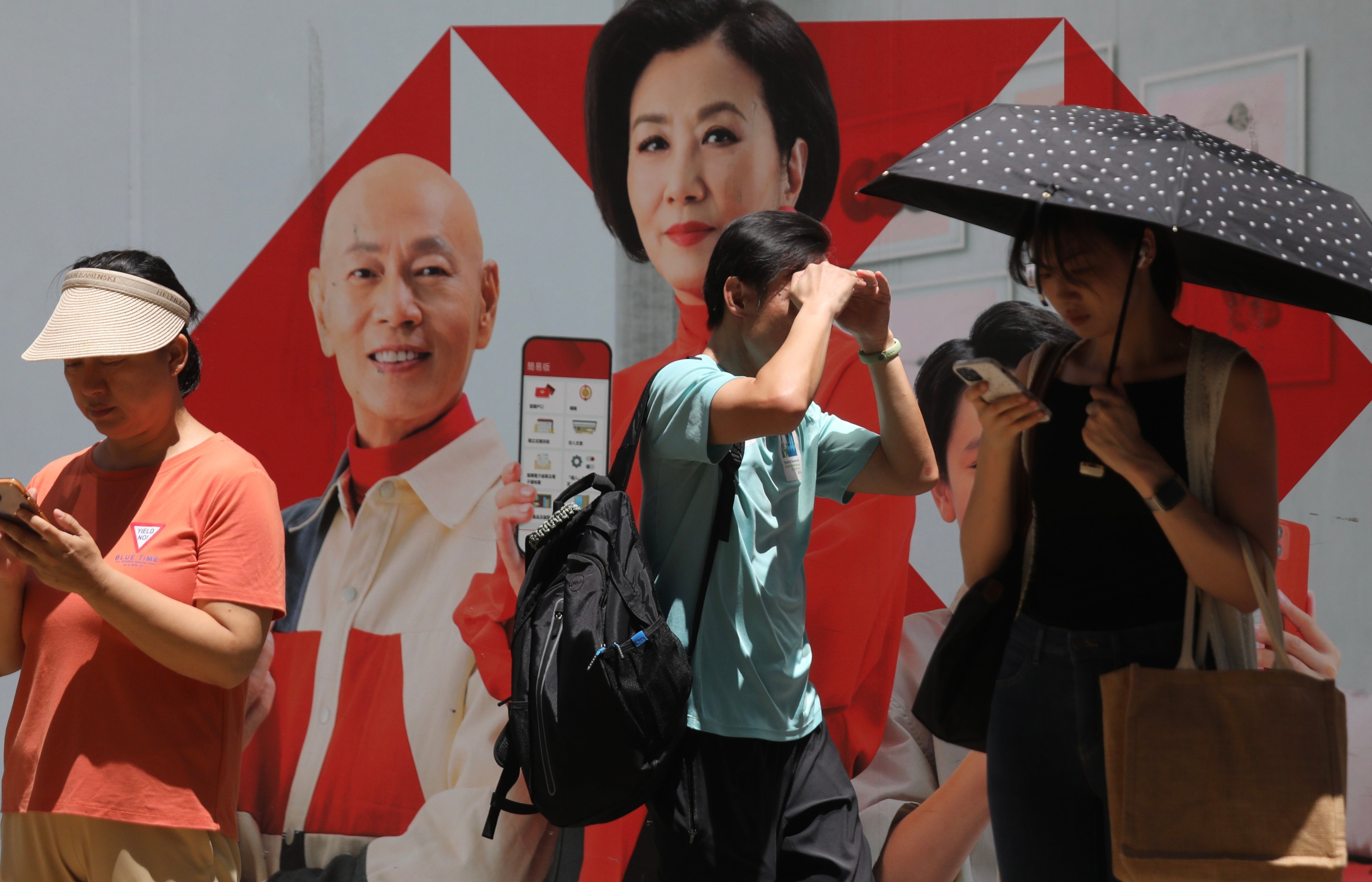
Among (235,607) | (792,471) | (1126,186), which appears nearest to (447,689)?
(235,607)

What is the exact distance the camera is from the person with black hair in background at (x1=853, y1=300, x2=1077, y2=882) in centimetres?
309

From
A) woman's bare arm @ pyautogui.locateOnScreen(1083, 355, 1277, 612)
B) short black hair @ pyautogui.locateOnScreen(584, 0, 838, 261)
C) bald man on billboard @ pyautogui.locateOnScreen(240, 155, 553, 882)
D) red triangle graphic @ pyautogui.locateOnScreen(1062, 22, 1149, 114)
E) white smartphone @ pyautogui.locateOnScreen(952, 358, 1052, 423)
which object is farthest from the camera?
bald man on billboard @ pyautogui.locateOnScreen(240, 155, 553, 882)

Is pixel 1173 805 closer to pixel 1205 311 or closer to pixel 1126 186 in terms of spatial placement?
pixel 1126 186

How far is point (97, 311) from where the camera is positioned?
2.33 metres

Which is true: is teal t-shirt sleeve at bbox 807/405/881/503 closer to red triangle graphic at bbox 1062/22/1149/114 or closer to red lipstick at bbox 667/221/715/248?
red lipstick at bbox 667/221/715/248

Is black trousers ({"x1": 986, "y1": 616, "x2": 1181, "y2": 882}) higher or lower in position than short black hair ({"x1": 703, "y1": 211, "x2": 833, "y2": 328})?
lower

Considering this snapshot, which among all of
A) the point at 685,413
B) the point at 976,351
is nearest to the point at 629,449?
the point at 685,413

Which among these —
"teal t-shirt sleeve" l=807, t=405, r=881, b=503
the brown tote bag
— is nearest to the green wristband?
"teal t-shirt sleeve" l=807, t=405, r=881, b=503

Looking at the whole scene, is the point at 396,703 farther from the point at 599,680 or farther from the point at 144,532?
the point at 599,680

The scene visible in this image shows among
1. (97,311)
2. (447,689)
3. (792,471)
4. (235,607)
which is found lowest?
(447,689)

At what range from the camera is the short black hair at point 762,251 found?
2.00 meters

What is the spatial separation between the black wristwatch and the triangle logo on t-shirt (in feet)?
6.53

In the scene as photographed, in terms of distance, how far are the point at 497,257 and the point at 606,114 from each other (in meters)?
0.58

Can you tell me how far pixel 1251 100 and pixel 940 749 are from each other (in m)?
2.11
